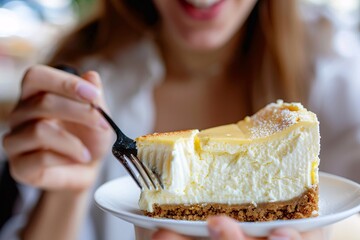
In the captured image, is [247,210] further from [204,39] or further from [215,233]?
[204,39]

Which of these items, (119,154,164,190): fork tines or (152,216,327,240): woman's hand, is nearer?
(152,216,327,240): woman's hand

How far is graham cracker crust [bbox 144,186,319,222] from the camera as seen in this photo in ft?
1.93

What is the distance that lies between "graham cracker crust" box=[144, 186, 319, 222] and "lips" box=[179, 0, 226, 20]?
23.4 inches

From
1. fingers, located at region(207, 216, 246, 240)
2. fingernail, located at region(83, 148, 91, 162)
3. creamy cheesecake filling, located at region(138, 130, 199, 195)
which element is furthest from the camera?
fingernail, located at region(83, 148, 91, 162)

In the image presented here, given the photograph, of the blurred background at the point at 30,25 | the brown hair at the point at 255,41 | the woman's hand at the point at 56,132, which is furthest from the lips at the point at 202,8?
the blurred background at the point at 30,25

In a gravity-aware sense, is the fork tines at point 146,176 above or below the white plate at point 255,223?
above

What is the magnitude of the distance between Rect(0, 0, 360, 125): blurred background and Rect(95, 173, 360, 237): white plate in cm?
127

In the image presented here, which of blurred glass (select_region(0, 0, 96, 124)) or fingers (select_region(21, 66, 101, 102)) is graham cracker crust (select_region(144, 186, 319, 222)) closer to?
fingers (select_region(21, 66, 101, 102))

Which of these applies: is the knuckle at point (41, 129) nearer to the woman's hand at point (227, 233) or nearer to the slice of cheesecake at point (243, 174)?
the slice of cheesecake at point (243, 174)

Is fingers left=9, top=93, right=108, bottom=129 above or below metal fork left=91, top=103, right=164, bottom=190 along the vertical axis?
above

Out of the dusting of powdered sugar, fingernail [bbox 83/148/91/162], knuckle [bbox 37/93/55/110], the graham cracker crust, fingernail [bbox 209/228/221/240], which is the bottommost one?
the graham cracker crust

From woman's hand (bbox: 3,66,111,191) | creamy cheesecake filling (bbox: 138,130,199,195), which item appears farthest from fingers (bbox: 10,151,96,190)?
creamy cheesecake filling (bbox: 138,130,199,195)

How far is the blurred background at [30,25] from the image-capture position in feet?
6.73

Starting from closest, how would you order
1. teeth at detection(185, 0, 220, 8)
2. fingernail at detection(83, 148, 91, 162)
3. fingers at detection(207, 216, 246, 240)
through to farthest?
fingers at detection(207, 216, 246, 240) → fingernail at detection(83, 148, 91, 162) → teeth at detection(185, 0, 220, 8)
